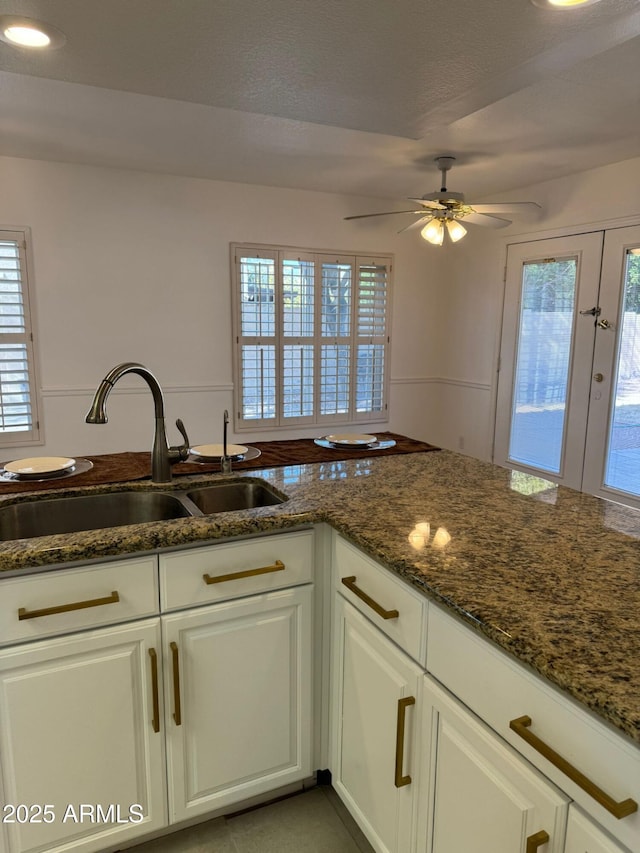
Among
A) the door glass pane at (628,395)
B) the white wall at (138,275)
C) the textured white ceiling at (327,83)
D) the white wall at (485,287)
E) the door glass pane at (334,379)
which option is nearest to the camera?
the textured white ceiling at (327,83)

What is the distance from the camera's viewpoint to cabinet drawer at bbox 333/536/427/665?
1.23m

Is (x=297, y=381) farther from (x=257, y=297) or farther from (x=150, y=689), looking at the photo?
(x=150, y=689)

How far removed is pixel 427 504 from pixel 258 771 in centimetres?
92

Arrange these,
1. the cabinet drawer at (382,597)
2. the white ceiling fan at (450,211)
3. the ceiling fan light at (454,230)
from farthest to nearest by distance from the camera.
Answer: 1. the ceiling fan light at (454,230)
2. the white ceiling fan at (450,211)
3. the cabinet drawer at (382,597)

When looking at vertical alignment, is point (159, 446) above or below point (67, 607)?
above

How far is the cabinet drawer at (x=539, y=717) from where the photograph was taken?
2.55 feet

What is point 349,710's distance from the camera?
5.11 feet

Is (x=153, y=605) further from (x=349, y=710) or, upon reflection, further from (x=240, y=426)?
(x=240, y=426)

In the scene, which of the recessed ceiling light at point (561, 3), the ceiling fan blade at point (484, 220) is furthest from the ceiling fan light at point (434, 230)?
the recessed ceiling light at point (561, 3)

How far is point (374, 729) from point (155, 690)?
1.86 feet

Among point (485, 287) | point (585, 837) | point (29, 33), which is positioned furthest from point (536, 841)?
point (485, 287)

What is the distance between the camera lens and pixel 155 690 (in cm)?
145

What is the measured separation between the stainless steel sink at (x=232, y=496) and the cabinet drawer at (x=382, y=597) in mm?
401

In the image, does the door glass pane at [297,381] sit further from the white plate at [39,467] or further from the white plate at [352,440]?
the white plate at [39,467]
